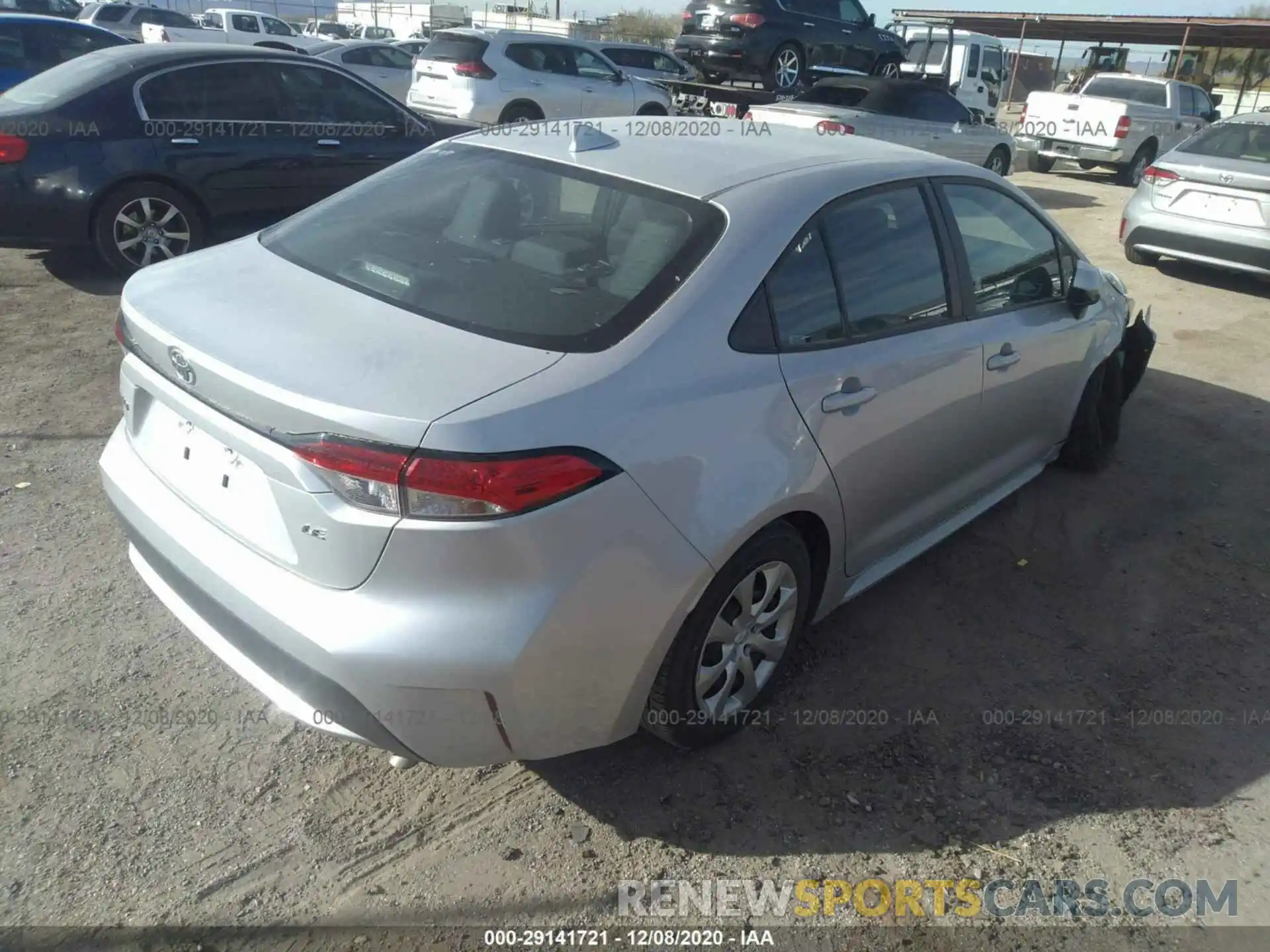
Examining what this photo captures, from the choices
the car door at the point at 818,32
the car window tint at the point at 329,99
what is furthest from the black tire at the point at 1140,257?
the car window tint at the point at 329,99

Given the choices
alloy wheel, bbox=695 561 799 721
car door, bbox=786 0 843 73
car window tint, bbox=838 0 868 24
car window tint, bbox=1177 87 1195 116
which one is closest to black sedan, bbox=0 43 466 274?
alloy wheel, bbox=695 561 799 721

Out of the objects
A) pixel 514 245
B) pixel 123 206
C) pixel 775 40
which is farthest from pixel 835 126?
pixel 514 245

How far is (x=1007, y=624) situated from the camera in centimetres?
364

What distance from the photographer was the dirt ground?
241 cm

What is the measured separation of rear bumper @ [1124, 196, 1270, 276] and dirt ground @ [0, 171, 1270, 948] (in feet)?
16.1

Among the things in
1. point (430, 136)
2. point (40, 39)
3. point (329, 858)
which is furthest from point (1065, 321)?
→ point (40, 39)

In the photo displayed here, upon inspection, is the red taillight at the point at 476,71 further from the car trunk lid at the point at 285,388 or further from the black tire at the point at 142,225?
the car trunk lid at the point at 285,388

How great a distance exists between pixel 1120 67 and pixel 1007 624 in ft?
116

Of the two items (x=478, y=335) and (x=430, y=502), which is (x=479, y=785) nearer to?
(x=430, y=502)

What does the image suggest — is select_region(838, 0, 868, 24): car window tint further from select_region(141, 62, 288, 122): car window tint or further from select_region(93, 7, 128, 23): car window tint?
select_region(93, 7, 128, 23): car window tint

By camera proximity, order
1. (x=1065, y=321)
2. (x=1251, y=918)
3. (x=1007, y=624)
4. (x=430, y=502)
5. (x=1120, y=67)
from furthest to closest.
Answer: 1. (x=1120, y=67)
2. (x=1065, y=321)
3. (x=1007, y=624)
4. (x=1251, y=918)
5. (x=430, y=502)

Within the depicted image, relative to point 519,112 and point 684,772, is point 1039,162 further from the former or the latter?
point 684,772

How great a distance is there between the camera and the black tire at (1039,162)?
51.4ft

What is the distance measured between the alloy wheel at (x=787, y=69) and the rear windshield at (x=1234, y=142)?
19.9ft
